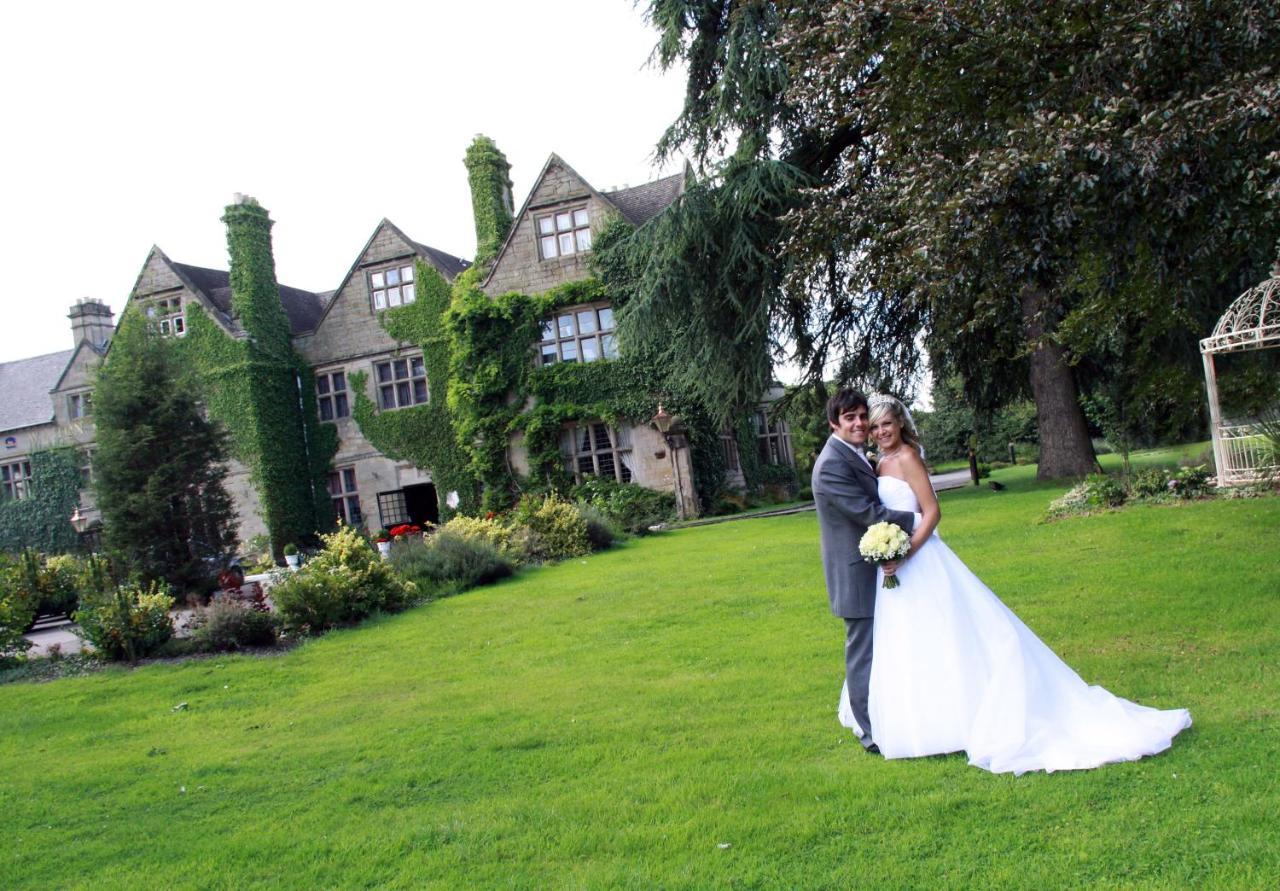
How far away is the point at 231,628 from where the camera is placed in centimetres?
1113

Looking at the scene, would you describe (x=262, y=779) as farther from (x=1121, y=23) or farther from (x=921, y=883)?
(x=1121, y=23)

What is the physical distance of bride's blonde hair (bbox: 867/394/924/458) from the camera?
5324 millimetres

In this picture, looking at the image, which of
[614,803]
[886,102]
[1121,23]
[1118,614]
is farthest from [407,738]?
[1121,23]

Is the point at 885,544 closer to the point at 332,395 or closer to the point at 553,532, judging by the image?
the point at 553,532

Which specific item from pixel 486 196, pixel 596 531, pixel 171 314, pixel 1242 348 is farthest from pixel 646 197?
pixel 1242 348

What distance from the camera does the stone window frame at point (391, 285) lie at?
2873 cm

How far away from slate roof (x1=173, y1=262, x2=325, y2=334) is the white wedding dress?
92.4 feet

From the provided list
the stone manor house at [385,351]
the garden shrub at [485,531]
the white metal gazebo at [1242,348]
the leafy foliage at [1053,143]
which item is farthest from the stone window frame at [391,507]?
the white metal gazebo at [1242,348]

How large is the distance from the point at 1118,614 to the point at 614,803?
4879mm

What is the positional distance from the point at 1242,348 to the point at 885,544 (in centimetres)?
1246

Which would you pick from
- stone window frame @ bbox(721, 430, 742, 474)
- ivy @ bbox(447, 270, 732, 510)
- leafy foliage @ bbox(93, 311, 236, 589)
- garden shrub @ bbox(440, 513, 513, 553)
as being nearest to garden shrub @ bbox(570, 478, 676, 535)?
ivy @ bbox(447, 270, 732, 510)

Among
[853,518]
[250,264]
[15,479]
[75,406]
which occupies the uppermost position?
[250,264]

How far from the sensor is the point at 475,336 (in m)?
26.9

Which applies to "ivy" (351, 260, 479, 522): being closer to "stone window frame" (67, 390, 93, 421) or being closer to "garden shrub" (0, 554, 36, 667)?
"stone window frame" (67, 390, 93, 421)
